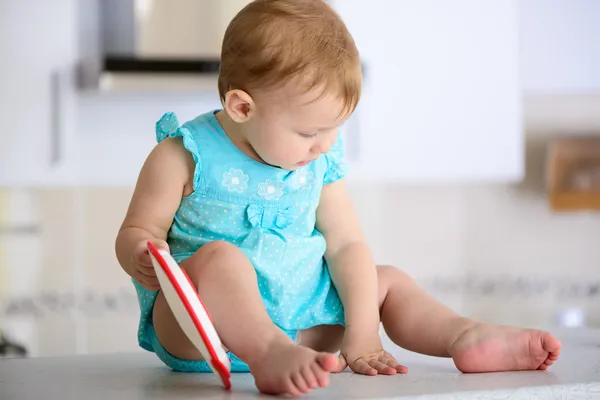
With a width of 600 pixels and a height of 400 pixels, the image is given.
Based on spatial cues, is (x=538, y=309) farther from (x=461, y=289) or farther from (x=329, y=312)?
(x=329, y=312)

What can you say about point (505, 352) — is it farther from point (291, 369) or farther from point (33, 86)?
point (33, 86)

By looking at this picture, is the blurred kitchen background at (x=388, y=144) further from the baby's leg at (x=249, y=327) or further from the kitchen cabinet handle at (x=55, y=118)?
the baby's leg at (x=249, y=327)

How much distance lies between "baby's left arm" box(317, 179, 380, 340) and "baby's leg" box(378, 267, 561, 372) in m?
0.04

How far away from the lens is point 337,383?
2.43 ft

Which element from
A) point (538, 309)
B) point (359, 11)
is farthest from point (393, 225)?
point (359, 11)

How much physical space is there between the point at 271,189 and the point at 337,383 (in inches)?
9.2

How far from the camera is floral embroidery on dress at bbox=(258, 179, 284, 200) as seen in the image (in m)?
0.88

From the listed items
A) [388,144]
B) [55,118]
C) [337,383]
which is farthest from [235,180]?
[388,144]

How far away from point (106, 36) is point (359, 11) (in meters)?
0.63

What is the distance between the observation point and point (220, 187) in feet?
2.87

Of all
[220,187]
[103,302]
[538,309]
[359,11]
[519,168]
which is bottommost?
[538,309]

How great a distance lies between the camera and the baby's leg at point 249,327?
0.67 metres

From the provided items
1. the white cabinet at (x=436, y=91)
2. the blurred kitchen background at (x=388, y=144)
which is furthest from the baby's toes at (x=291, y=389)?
the white cabinet at (x=436, y=91)

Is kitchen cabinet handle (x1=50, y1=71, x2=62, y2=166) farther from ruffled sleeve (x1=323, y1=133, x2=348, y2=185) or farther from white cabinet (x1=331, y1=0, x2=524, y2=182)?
ruffled sleeve (x1=323, y1=133, x2=348, y2=185)
